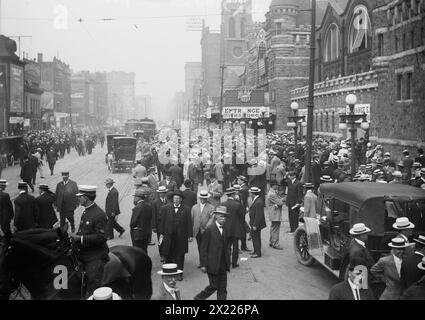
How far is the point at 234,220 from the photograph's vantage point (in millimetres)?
10414

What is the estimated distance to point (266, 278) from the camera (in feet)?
32.1

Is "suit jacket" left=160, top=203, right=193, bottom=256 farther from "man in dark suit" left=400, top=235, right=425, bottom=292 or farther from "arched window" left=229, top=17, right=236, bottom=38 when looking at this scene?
"arched window" left=229, top=17, right=236, bottom=38

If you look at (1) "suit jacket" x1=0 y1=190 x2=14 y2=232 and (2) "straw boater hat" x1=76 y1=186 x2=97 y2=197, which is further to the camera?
(1) "suit jacket" x1=0 y1=190 x2=14 y2=232

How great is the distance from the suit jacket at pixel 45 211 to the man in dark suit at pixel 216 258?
16.9 ft

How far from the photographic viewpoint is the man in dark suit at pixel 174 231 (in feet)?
31.6

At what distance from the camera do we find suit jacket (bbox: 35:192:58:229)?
1148cm

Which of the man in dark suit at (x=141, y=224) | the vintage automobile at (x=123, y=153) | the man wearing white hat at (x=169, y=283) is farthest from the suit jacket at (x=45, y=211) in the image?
the vintage automobile at (x=123, y=153)

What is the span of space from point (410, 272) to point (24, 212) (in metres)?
8.30

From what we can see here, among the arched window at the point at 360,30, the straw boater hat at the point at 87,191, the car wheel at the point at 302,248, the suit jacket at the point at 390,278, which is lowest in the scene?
the car wheel at the point at 302,248

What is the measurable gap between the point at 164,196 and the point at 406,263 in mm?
6765

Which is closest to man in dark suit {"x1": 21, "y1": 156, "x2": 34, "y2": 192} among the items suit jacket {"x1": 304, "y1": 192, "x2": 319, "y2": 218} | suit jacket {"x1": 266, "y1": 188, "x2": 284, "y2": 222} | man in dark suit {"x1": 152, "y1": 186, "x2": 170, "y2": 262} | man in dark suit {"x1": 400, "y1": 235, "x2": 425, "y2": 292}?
man in dark suit {"x1": 152, "y1": 186, "x2": 170, "y2": 262}

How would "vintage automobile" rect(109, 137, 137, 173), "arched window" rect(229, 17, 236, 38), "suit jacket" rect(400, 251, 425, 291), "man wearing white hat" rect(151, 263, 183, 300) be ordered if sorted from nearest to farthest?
"man wearing white hat" rect(151, 263, 183, 300) < "suit jacket" rect(400, 251, 425, 291) < "vintage automobile" rect(109, 137, 137, 173) < "arched window" rect(229, 17, 236, 38)

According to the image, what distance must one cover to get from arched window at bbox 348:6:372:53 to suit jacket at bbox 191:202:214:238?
126 feet

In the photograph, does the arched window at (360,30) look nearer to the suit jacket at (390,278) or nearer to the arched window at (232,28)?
the suit jacket at (390,278)
